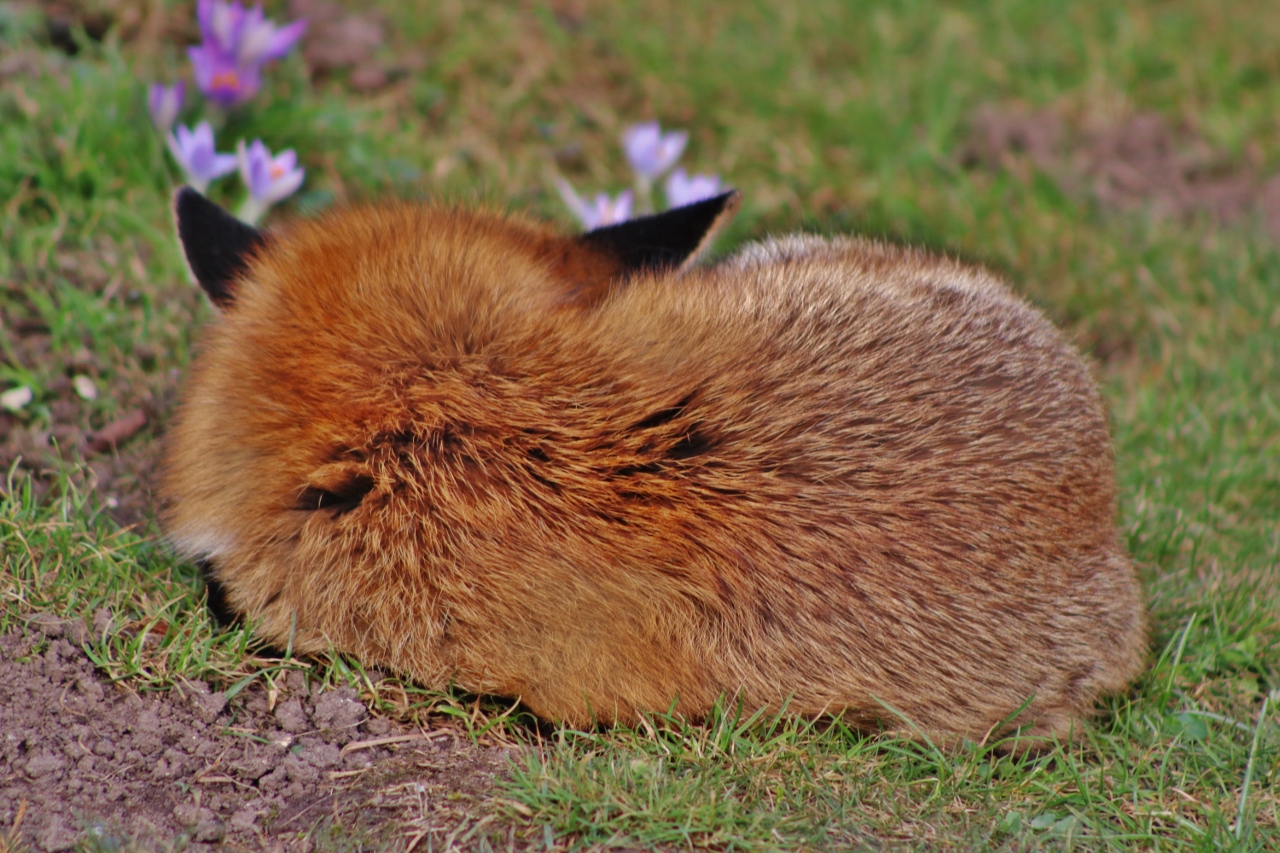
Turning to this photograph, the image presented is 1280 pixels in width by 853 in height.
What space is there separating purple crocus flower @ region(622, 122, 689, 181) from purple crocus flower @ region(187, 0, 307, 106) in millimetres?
1616

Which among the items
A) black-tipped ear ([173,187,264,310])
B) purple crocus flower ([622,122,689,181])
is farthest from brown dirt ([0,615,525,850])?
purple crocus flower ([622,122,689,181])

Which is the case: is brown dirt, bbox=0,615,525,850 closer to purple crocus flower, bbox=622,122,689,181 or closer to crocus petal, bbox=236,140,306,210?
crocus petal, bbox=236,140,306,210

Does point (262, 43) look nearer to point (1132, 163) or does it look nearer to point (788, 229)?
point (788, 229)

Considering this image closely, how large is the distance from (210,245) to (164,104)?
5.27ft

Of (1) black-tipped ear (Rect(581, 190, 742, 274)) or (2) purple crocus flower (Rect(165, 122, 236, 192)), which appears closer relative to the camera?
(1) black-tipped ear (Rect(581, 190, 742, 274))

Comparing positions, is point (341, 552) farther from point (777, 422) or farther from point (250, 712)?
point (777, 422)

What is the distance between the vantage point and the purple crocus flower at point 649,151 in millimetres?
5449

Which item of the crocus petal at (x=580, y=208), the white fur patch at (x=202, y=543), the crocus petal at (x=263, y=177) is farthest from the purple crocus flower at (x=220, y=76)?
the white fur patch at (x=202, y=543)

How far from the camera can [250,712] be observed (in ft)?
9.98

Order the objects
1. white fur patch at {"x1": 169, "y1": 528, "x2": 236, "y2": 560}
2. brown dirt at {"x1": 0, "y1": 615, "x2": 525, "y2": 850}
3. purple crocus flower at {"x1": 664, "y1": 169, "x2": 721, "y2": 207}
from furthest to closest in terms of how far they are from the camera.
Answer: purple crocus flower at {"x1": 664, "y1": 169, "x2": 721, "y2": 207}
white fur patch at {"x1": 169, "y1": 528, "x2": 236, "y2": 560}
brown dirt at {"x1": 0, "y1": 615, "x2": 525, "y2": 850}

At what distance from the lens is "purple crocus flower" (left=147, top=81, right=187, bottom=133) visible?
4.69 metres

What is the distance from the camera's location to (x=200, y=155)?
14.8ft

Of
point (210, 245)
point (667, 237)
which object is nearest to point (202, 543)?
point (210, 245)

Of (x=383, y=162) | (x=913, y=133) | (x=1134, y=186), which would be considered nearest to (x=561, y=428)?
(x=383, y=162)
